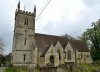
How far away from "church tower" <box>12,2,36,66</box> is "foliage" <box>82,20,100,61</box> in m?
26.6

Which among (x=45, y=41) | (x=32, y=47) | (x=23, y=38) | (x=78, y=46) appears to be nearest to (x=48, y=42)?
(x=45, y=41)

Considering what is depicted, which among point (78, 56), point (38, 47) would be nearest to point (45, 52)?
point (38, 47)

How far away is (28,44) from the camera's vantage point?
4488cm

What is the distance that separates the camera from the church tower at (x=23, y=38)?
43.1m

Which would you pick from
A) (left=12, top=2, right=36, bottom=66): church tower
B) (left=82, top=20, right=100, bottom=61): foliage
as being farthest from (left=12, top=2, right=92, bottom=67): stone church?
(left=82, top=20, right=100, bottom=61): foliage

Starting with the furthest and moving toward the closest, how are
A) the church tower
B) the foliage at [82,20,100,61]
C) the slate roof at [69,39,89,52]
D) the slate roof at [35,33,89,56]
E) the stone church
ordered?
the foliage at [82,20,100,61] → the slate roof at [69,39,89,52] → the slate roof at [35,33,89,56] → the stone church → the church tower

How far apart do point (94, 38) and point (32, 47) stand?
28.2 metres

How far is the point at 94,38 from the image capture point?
64125mm

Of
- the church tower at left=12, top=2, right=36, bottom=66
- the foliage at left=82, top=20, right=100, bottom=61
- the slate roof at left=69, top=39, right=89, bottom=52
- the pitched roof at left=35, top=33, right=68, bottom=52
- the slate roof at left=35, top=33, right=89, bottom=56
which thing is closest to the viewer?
the church tower at left=12, top=2, right=36, bottom=66

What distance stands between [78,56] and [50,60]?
420 inches

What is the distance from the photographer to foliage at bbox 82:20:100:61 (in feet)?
204

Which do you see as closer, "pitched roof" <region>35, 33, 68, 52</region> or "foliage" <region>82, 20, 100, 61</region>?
"pitched roof" <region>35, 33, 68, 52</region>

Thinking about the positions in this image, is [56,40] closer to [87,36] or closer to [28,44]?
[28,44]

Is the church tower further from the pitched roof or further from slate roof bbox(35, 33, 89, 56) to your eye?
slate roof bbox(35, 33, 89, 56)
